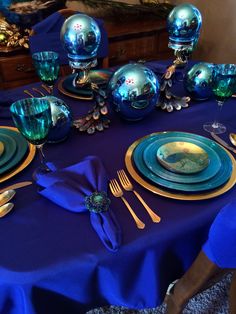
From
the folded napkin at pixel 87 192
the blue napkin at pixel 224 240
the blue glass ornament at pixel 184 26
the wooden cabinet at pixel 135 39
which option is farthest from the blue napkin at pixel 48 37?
the blue napkin at pixel 224 240

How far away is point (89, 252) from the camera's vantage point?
47 centimetres

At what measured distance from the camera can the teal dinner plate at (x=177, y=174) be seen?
1.95ft

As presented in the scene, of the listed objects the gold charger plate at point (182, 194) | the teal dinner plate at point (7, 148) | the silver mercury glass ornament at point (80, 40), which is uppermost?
the silver mercury glass ornament at point (80, 40)

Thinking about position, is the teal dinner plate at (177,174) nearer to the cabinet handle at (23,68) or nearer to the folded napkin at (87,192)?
the folded napkin at (87,192)

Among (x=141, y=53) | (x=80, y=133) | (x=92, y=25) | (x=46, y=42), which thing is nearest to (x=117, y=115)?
(x=80, y=133)

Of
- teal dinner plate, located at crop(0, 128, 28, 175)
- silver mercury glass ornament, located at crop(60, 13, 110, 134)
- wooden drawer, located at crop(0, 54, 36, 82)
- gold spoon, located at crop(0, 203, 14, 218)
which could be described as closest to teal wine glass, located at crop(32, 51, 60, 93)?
silver mercury glass ornament, located at crop(60, 13, 110, 134)

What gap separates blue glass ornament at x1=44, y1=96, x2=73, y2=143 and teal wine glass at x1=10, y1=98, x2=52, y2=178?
63 millimetres

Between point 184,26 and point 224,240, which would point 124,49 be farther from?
point 224,240

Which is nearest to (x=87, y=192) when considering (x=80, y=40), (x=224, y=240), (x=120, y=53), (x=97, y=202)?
(x=97, y=202)

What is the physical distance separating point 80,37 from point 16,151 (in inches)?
11.9

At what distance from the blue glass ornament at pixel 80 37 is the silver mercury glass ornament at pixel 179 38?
248 millimetres

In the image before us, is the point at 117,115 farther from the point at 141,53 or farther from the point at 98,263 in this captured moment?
the point at 141,53

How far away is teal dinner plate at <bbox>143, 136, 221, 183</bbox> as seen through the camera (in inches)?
23.4

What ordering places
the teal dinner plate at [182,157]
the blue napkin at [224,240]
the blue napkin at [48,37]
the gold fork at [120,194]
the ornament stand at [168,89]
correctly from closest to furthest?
the blue napkin at [224,240] → the gold fork at [120,194] → the teal dinner plate at [182,157] → the ornament stand at [168,89] → the blue napkin at [48,37]
